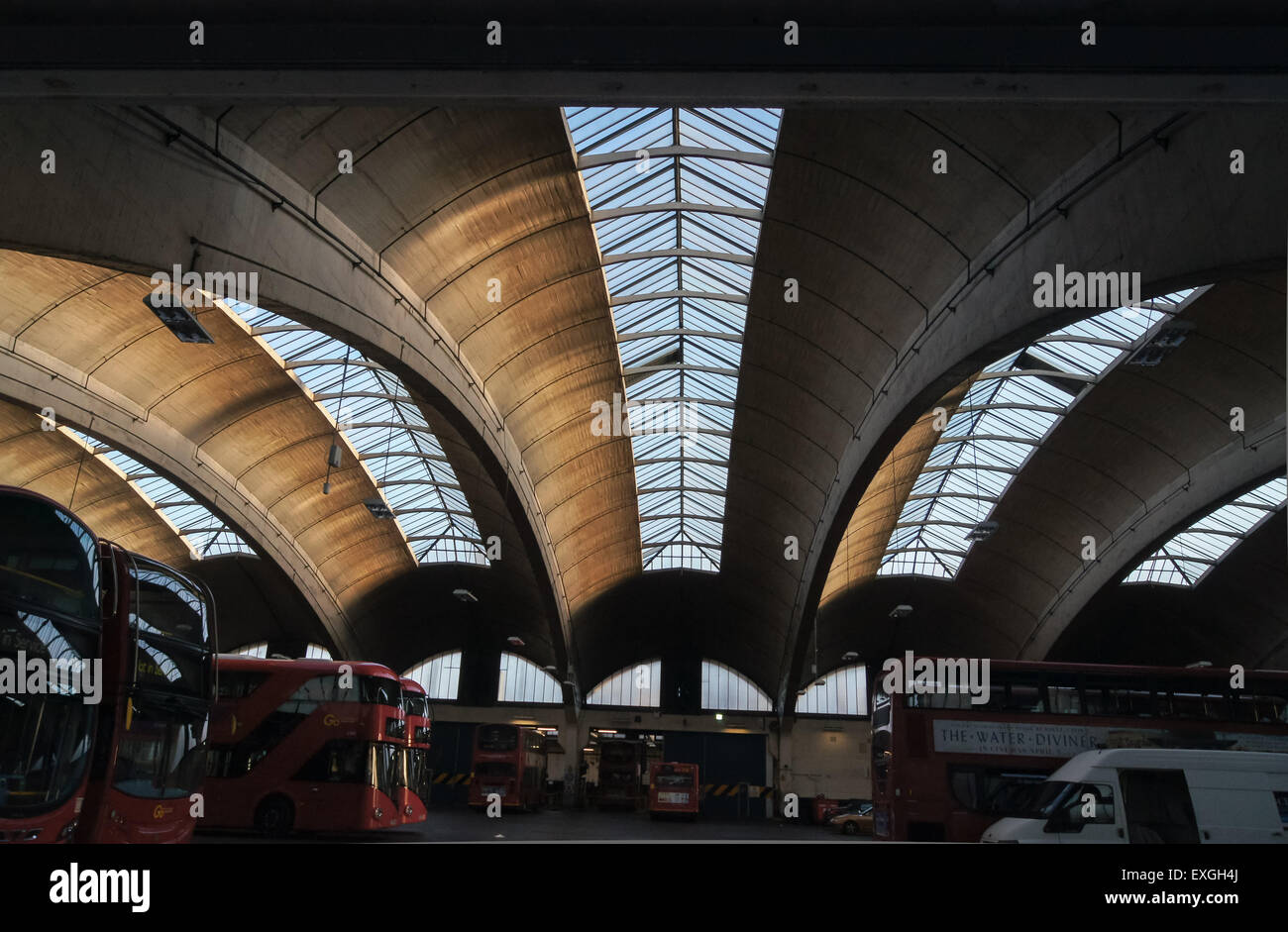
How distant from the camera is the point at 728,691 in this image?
4750cm

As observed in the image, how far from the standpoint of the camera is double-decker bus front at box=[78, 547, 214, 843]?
35.6ft

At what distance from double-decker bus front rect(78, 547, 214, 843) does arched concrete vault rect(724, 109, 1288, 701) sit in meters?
12.5

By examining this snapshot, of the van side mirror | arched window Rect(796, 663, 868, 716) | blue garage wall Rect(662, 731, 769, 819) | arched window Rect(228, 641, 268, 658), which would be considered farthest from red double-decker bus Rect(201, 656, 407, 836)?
arched window Rect(796, 663, 868, 716)

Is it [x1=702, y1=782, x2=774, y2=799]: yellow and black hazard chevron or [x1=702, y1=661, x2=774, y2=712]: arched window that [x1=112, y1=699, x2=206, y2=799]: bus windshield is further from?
[x1=702, y1=661, x2=774, y2=712]: arched window

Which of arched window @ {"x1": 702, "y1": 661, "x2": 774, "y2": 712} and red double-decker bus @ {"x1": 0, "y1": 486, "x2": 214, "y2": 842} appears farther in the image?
arched window @ {"x1": 702, "y1": 661, "x2": 774, "y2": 712}

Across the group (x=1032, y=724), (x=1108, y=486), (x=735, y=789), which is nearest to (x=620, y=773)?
(x=735, y=789)

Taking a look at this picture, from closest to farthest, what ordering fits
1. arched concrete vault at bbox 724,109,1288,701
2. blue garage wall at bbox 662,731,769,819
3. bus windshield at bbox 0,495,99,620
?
bus windshield at bbox 0,495,99,620, arched concrete vault at bbox 724,109,1288,701, blue garage wall at bbox 662,731,769,819

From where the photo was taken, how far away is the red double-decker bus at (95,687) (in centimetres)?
874

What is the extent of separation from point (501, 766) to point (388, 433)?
11.6m

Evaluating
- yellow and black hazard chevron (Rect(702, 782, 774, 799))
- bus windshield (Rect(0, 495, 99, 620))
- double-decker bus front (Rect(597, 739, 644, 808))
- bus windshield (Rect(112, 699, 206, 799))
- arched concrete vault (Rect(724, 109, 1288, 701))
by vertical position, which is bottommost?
yellow and black hazard chevron (Rect(702, 782, 774, 799))

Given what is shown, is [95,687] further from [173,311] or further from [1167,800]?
[1167,800]
